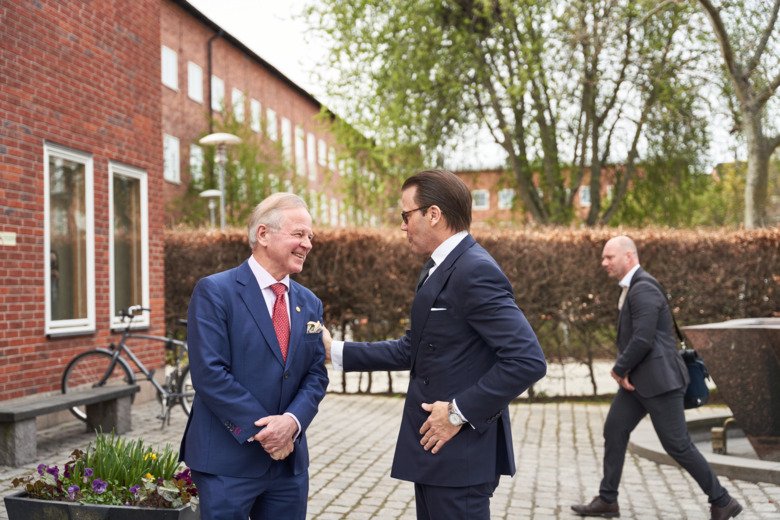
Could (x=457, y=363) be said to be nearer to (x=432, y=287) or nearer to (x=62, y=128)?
(x=432, y=287)

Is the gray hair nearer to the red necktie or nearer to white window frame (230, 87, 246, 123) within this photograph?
the red necktie

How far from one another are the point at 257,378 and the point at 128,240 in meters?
9.76

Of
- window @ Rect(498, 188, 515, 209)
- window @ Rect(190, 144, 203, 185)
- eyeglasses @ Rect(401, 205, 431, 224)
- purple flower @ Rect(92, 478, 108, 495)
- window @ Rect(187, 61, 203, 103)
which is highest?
window @ Rect(187, 61, 203, 103)

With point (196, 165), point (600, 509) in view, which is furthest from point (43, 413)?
point (196, 165)

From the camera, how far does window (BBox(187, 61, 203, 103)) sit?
37781mm

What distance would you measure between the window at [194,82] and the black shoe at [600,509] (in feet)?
109

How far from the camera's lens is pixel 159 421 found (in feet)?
35.7

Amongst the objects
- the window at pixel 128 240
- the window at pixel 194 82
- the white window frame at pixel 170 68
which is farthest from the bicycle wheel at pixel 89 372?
the window at pixel 194 82

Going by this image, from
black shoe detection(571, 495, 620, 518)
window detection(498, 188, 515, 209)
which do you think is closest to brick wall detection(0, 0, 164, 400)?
black shoe detection(571, 495, 620, 518)

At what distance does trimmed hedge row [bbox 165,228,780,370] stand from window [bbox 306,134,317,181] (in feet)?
140

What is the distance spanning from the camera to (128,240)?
12.8 meters

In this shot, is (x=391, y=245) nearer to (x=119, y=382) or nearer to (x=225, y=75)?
(x=119, y=382)

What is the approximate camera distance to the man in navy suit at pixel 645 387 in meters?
6.43

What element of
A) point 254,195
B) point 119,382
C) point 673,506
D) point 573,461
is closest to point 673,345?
point 673,506
